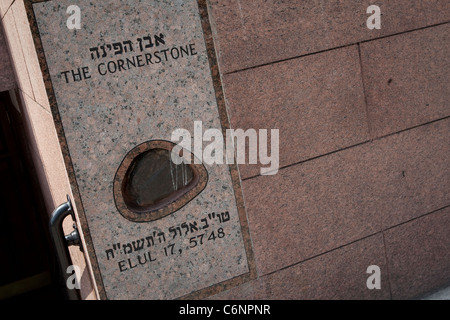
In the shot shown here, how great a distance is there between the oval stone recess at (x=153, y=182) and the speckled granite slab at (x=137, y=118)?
45 mm

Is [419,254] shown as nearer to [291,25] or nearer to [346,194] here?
[346,194]

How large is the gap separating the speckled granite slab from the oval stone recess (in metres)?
0.04

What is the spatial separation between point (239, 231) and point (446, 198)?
1.85 metres

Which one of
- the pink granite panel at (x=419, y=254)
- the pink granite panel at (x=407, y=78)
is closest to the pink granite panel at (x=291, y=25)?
the pink granite panel at (x=407, y=78)

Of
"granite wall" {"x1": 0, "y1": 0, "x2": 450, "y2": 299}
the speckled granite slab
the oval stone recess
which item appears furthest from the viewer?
"granite wall" {"x1": 0, "y1": 0, "x2": 450, "y2": 299}

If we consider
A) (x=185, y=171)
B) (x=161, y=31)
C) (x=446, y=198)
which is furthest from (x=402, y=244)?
(x=161, y=31)

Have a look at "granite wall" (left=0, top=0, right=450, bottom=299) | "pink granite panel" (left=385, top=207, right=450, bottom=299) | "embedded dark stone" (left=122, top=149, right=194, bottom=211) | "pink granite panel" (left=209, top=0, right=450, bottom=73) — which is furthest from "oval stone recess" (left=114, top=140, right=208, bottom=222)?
"pink granite panel" (left=385, top=207, right=450, bottom=299)

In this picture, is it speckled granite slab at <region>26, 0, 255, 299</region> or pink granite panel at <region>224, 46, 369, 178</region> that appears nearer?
speckled granite slab at <region>26, 0, 255, 299</region>

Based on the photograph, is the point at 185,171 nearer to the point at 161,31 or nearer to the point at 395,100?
the point at 161,31

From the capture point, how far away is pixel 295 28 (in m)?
3.39

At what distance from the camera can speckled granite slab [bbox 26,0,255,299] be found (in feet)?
9.55

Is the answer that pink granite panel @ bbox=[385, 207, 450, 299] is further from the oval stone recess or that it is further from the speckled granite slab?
the oval stone recess

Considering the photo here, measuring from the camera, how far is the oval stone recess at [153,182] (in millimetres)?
3139

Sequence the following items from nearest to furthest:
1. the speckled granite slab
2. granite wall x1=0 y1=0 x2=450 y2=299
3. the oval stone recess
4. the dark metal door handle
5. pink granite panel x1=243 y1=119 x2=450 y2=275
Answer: the speckled granite slab
the oval stone recess
the dark metal door handle
granite wall x1=0 y1=0 x2=450 y2=299
pink granite panel x1=243 y1=119 x2=450 y2=275
